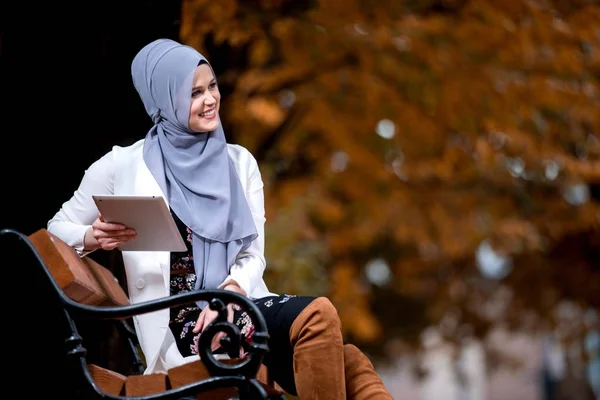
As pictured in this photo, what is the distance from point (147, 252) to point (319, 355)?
0.63 m

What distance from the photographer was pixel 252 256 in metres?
3.16

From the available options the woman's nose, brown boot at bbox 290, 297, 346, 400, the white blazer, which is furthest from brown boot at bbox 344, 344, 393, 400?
the woman's nose

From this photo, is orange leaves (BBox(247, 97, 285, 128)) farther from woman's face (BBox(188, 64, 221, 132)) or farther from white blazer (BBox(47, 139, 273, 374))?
woman's face (BBox(188, 64, 221, 132))

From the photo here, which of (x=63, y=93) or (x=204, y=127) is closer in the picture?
(x=204, y=127)

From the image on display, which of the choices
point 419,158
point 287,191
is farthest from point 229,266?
point 419,158

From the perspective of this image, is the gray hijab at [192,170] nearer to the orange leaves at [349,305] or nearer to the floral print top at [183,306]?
the floral print top at [183,306]

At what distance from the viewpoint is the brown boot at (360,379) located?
2980 mm

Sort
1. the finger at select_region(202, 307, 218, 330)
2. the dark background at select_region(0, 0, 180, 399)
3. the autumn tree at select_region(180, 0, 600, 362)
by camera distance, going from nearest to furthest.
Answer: the finger at select_region(202, 307, 218, 330) → the dark background at select_region(0, 0, 180, 399) → the autumn tree at select_region(180, 0, 600, 362)

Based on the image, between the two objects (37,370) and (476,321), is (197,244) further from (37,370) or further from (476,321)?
(476,321)

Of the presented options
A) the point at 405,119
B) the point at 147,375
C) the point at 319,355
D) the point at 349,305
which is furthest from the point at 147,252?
the point at 349,305

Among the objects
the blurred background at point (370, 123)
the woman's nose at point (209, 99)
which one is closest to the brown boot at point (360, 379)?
the woman's nose at point (209, 99)

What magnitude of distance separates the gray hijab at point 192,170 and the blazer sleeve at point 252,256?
0.11ft

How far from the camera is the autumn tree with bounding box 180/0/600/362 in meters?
6.64

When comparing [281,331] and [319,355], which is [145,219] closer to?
[281,331]
